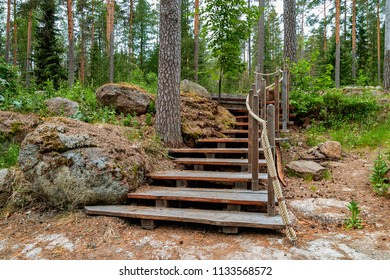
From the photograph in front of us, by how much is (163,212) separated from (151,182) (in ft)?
3.51

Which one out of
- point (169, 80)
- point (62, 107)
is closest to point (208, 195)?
point (169, 80)

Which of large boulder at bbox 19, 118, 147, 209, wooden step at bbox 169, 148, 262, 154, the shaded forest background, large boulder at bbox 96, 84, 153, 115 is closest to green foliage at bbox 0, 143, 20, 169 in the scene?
large boulder at bbox 19, 118, 147, 209

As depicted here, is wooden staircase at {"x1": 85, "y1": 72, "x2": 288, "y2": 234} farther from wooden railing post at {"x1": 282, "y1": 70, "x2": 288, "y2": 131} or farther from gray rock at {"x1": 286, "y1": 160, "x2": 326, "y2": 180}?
wooden railing post at {"x1": 282, "y1": 70, "x2": 288, "y2": 131}

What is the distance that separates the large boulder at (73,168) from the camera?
3.28 meters

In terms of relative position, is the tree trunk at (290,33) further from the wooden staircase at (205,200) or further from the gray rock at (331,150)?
the wooden staircase at (205,200)

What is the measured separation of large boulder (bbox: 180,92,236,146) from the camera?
539 centimetres

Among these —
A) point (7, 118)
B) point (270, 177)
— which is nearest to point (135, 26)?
point (7, 118)

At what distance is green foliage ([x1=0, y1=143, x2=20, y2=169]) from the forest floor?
1.17 metres

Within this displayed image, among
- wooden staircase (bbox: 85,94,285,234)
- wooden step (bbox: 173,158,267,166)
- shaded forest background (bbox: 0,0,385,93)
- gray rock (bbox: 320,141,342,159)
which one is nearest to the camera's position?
wooden staircase (bbox: 85,94,285,234)

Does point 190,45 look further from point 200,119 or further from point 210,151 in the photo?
point 210,151

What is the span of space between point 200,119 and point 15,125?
3632 mm

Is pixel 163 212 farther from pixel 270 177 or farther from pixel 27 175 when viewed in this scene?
pixel 27 175

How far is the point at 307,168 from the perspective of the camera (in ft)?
14.7

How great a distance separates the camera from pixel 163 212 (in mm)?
3051
